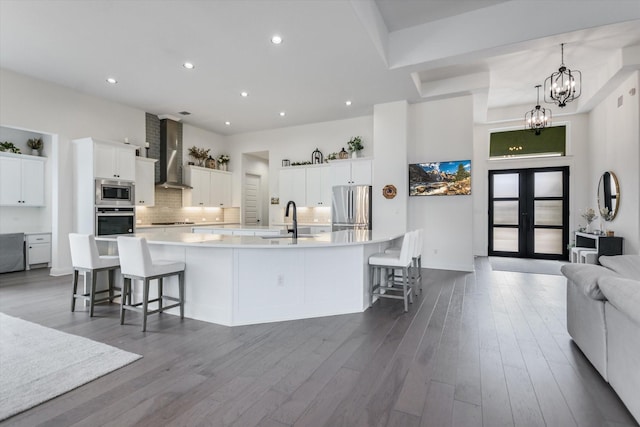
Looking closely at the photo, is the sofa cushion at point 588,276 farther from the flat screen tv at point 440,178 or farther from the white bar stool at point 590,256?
the white bar stool at point 590,256

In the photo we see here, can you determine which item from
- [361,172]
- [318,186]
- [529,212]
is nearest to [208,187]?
[318,186]

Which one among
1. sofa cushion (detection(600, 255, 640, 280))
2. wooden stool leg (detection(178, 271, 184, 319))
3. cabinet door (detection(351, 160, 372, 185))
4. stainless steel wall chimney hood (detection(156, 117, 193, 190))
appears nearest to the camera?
sofa cushion (detection(600, 255, 640, 280))

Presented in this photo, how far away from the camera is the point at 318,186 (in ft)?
25.2

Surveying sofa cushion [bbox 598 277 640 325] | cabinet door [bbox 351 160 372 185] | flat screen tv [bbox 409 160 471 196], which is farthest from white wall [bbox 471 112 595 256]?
sofa cushion [bbox 598 277 640 325]

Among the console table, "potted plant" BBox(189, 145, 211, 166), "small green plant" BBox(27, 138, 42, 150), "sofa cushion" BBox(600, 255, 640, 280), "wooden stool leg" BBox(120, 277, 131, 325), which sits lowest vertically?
"wooden stool leg" BBox(120, 277, 131, 325)

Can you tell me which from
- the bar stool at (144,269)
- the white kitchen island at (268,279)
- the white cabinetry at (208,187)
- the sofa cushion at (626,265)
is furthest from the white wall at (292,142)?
the sofa cushion at (626,265)

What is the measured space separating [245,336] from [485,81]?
5.83m

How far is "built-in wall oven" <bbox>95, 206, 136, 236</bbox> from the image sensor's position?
19.1 ft

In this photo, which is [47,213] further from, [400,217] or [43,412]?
[400,217]

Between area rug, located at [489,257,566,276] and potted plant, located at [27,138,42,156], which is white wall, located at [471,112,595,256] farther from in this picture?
potted plant, located at [27,138,42,156]

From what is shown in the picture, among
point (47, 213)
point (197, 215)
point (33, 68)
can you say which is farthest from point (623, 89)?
point (47, 213)

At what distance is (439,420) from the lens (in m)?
1.78

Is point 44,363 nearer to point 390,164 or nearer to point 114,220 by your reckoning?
point 114,220

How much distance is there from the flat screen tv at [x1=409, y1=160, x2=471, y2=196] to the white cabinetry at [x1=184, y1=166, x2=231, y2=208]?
5.00 metres
